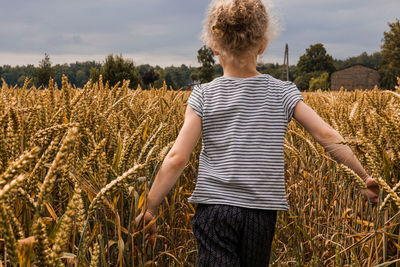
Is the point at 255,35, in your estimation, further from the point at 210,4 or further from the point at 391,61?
the point at 391,61

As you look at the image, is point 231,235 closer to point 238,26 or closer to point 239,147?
point 239,147

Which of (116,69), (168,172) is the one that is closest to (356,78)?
(116,69)

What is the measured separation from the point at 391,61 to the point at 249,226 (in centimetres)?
4942

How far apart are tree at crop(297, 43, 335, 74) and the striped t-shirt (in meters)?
79.9

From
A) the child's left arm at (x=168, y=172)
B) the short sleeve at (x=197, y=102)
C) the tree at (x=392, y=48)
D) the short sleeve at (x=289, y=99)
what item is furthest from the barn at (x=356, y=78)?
the child's left arm at (x=168, y=172)

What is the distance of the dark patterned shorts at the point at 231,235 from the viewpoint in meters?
1.45

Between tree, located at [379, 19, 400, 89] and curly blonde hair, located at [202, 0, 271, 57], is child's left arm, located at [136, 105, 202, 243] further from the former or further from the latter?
tree, located at [379, 19, 400, 89]

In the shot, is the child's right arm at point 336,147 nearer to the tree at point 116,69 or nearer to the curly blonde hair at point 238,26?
the curly blonde hair at point 238,26

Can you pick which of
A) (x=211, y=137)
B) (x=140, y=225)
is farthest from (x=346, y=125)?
(x=140, y=225)

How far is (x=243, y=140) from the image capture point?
1.52 meters

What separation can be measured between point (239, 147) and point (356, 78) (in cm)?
6562

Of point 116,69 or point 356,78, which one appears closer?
point 116,69

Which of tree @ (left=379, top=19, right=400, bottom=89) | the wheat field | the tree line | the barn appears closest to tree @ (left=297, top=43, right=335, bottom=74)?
the tree line

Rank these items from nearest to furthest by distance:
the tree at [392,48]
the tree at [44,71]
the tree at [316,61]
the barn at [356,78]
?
1. the tree at [44,71]
2. the tree at [392,48]
3. the barn at [356,78]
4. the tree at [316,61]
